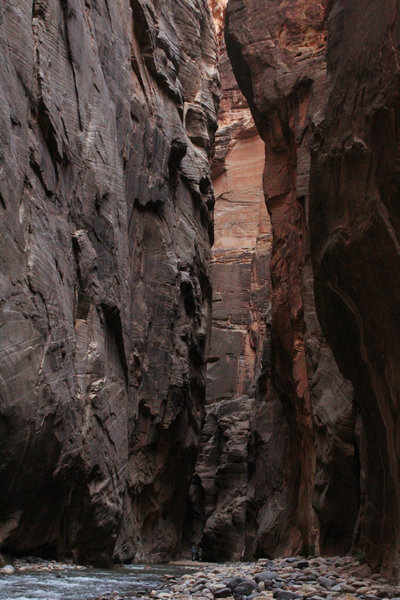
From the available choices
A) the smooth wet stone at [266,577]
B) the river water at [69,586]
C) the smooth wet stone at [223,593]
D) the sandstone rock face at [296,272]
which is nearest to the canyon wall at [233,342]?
the sandstone rock face at [296,272]

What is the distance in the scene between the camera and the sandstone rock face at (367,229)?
24.8ft

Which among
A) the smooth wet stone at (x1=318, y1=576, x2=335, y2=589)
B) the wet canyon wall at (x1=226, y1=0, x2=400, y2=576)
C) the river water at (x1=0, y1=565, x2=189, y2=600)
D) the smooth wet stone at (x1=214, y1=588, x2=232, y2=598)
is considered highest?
the wet canyon wall at (x1=226, y1=0, x2=400, y2=576)

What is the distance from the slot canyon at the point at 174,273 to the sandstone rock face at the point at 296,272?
7cm

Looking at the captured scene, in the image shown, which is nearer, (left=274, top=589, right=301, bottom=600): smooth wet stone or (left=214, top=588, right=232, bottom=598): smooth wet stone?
(left=274, top=589, right=301, bottom=600): smooth wet stone

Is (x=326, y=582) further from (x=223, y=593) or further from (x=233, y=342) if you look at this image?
(x=233, y=342)

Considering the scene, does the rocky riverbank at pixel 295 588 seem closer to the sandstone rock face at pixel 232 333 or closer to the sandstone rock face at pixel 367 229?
the sandstone rock face at pixel 367 229

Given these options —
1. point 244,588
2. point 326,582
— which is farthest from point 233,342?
point 244,588

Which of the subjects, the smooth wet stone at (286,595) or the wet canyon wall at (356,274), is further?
the wet canyon wall at (356,274)

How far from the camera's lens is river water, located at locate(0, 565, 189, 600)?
8086mm

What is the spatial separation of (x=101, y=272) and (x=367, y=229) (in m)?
9.19

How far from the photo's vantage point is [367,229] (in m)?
8.00

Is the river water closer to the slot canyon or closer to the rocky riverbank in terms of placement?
the rocky riverbank

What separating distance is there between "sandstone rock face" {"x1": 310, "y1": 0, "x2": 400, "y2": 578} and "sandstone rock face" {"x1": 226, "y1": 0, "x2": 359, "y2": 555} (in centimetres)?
584

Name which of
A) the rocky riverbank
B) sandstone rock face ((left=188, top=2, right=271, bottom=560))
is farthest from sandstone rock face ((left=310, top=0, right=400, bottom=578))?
sandstone rock face ((left=188, top=2, right=271, bottom=560))
